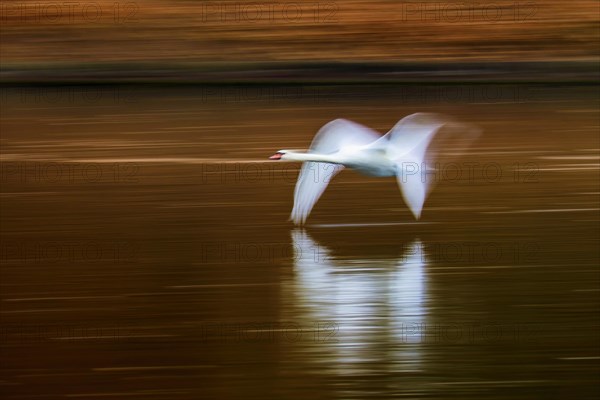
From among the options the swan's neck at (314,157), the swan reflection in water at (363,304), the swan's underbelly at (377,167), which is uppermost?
the swan's neck at (314,157)

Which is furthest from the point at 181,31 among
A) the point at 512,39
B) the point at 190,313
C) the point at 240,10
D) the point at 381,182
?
the point at 190,313

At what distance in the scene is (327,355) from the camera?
3.82 m

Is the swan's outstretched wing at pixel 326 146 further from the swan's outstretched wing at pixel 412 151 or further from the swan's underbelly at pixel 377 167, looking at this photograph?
the swan's outstretched wing at pixel 412 151

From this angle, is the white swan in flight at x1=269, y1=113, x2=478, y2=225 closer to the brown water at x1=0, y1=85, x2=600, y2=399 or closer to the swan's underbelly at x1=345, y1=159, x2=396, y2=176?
the swan's underbelly at x1=345, y1=159, x2=396, y2=176

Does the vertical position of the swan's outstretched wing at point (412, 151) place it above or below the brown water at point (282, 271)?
above

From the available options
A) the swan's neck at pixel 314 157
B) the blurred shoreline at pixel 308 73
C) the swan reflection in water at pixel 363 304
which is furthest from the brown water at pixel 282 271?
the blurred shoreline at pixel 308 73

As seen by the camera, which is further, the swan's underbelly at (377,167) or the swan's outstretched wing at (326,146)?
the swan's outstretched wing at (326,146)

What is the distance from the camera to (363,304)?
4355mm

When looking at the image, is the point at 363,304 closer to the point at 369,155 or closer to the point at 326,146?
the point at 369,155

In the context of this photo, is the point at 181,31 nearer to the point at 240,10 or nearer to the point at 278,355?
the point at 240,10

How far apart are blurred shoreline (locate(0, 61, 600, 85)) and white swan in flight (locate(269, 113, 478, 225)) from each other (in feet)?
18.6

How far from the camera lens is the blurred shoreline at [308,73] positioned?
435 inches

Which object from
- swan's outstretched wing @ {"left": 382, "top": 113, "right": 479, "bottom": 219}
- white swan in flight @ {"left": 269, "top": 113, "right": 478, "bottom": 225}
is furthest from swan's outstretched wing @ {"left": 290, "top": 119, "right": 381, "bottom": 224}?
swan's outstretched wing @ {"left": 382, "top": 113, "right": 479, "bottom": 219}

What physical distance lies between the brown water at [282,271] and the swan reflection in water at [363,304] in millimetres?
11
